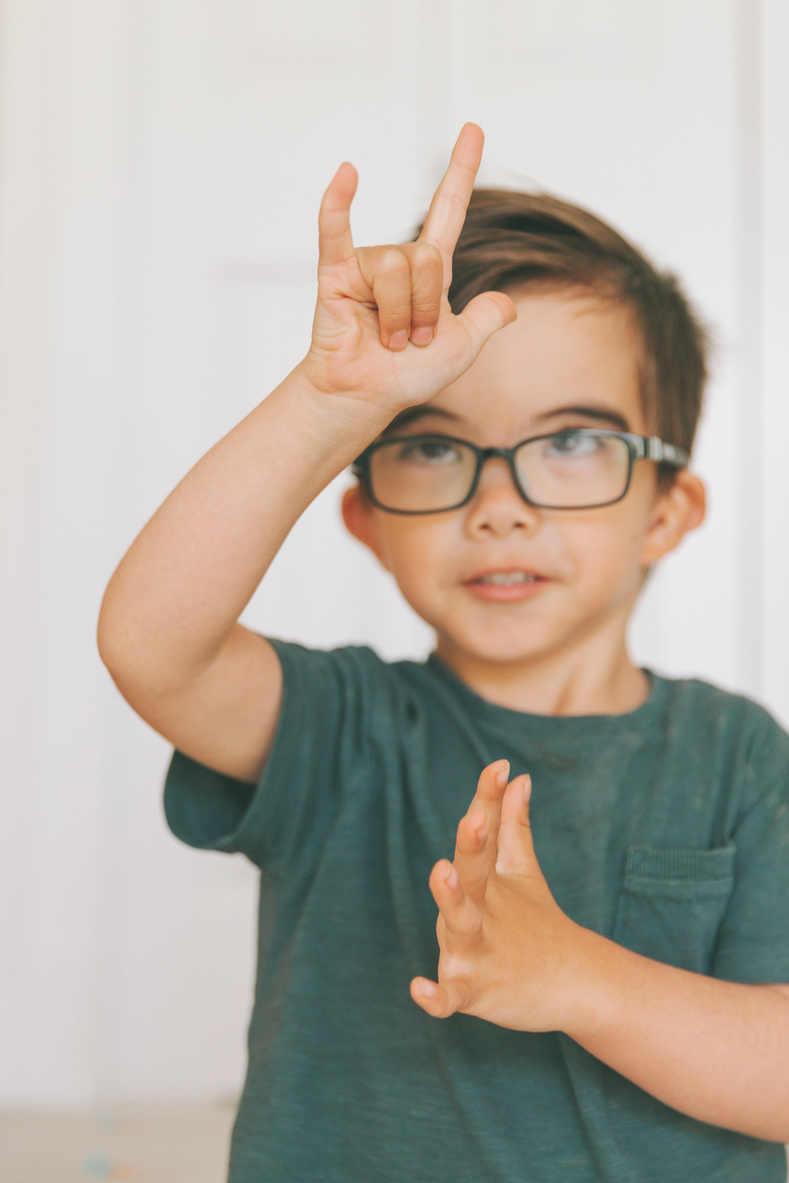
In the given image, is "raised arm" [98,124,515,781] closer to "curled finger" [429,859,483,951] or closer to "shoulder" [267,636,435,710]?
"shoulder" [267,636,435,710]

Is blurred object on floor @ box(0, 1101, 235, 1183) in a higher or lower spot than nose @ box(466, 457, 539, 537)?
lower

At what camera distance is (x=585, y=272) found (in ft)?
2.72

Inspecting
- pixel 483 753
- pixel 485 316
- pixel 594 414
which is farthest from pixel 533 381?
pixel 483 753

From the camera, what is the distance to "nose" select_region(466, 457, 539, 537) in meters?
0.78

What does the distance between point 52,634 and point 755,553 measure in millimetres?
1205

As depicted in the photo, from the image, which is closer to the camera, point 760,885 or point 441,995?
point 441,995

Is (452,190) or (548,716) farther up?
(452,190)

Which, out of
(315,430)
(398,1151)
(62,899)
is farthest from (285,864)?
(62,899)

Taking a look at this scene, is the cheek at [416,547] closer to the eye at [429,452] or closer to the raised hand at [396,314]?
the eye at [429,452]

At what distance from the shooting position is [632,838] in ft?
2.48

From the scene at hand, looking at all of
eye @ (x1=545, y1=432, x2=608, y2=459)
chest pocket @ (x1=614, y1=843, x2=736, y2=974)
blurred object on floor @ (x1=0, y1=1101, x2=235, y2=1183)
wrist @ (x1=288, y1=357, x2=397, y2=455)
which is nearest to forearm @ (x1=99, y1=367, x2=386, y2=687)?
wrist @ (x1=288, y1=357, x2=397, y2=455)

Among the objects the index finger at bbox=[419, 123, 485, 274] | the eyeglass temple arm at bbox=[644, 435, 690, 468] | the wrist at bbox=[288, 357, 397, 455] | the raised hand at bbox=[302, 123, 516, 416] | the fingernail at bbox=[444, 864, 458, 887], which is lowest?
the fingernail at bbox=[444, 864, 458, 887]

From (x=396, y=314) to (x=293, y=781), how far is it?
34cm

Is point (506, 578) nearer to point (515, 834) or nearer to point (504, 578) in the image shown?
point (504, 578)
